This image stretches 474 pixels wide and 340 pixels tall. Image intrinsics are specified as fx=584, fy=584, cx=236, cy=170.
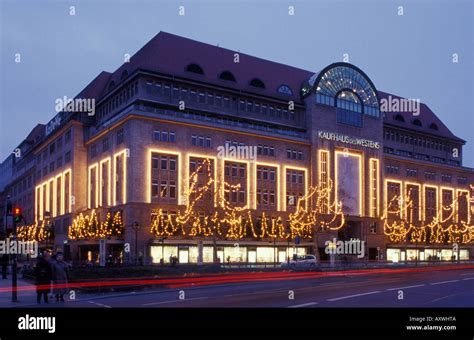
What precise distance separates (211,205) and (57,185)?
119ft

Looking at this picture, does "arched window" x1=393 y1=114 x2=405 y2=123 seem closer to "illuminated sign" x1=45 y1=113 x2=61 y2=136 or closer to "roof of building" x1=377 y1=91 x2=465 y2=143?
"roof of building" x1=377 y1=91 x2=465 y2=143

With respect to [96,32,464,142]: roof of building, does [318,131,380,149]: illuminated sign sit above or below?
below

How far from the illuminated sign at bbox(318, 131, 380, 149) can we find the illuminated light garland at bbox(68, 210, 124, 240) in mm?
33314

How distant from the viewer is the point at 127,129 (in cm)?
6956

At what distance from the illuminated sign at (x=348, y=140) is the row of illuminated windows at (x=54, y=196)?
124 ft

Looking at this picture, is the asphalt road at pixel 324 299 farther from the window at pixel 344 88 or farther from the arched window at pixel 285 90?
the window at pixel 344 88

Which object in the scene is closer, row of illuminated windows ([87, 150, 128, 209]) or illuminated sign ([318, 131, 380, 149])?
row of illuminated windows ([87, 150, 128, 209])

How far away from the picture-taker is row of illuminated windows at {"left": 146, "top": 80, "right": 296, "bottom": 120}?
73200 millimetres

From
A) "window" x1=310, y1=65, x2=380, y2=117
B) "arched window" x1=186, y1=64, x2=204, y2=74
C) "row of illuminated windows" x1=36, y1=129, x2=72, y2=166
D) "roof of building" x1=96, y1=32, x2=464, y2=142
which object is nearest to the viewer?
"roof of building" x1=96, y1=32, x2=464, y2=142

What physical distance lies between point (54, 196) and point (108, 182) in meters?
24.6

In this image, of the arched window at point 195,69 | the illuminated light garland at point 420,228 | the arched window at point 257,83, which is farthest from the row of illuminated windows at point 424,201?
the arched window at point 195,69

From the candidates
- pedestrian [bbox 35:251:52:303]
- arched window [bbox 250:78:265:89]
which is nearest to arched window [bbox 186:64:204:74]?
arched window [bbox 250:78:265:89]

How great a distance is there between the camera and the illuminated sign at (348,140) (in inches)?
3404
